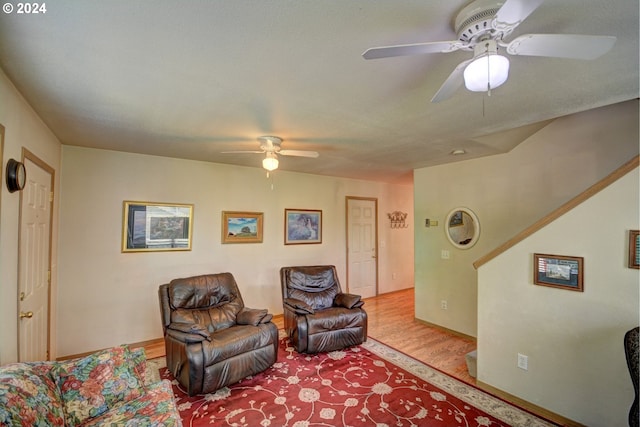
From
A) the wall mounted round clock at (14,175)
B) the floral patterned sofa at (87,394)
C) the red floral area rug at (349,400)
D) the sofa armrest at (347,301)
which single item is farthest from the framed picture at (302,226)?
the wall mounted round clock at (14,175)

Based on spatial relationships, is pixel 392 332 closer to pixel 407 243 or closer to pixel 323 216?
pixel 323 216

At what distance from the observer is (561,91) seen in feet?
6.20

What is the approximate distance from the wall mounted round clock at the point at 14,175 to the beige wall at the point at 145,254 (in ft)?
5.10

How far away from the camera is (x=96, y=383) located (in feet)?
5.05

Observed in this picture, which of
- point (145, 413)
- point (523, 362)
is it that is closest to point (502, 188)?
point (523, 362)

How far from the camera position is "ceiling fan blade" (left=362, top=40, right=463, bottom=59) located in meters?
1.11

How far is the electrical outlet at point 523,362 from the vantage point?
2.31 metres

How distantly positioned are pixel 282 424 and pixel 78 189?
3.34m

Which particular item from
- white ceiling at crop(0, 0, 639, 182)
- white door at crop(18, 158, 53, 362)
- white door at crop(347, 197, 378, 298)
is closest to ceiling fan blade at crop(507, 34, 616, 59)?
white ceiling at crop(0, 0, 639, 182)

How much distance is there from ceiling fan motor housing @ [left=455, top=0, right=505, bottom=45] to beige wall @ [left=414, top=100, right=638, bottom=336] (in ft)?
8.56

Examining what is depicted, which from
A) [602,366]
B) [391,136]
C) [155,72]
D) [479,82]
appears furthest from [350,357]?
[155,72]

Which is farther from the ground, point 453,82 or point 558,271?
point 453,82

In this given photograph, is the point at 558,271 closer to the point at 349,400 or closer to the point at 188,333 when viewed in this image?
the point at 349,400

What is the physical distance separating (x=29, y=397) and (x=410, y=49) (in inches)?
88.6
